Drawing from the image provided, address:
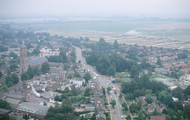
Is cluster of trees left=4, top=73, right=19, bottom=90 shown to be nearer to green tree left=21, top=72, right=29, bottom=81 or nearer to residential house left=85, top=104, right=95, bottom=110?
green tree left=21, top=72, right=29, bottom=81

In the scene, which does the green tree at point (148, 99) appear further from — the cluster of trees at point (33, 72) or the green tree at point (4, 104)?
the cluster of trees at point (33, 72)

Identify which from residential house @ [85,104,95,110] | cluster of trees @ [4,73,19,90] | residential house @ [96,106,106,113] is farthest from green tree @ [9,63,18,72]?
residential house @ [96,106,106,113]

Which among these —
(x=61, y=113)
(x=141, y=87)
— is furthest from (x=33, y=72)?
(x=141, y=87)

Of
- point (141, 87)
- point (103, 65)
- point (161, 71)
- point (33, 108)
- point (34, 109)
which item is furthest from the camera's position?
point (161, 71)

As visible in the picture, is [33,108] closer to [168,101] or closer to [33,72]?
[33,72]

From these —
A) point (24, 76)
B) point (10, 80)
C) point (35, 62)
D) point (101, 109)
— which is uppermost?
point (35, 62)

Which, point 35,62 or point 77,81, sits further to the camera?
point 35,62

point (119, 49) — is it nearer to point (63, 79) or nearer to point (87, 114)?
point (63, 79)

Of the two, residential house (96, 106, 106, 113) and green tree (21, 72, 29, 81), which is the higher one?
green tree (21, 72, 29, 81)

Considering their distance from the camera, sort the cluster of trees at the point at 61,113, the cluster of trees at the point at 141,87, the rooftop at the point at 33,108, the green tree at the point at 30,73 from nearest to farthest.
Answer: the cluster of trees at the point at 61,113
the rooftop at the point at 33,108
the cluster of trees at the point at 141,87
the green tree at the point at 30,73

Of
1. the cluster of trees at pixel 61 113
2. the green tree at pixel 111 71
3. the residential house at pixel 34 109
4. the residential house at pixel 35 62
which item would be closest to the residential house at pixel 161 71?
the green tree at pixel 111 71

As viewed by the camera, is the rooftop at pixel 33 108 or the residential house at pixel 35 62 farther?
the residential house at pixel 35 62
